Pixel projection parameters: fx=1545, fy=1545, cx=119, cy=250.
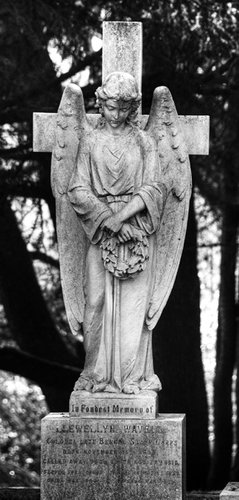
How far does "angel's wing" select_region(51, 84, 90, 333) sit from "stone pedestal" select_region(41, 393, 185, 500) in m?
0.81

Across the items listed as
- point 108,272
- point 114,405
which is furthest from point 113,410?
point 108,272

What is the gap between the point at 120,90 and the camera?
35.7 feet

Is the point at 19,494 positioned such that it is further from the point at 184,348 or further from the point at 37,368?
the point at 37,368

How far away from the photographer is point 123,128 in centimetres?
1107

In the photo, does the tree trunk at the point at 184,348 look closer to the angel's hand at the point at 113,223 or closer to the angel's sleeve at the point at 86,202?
the angel's sleeve at the point at 86,202

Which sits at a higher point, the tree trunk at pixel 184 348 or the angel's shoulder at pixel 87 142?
the angel's shoulder at pixel 87 142

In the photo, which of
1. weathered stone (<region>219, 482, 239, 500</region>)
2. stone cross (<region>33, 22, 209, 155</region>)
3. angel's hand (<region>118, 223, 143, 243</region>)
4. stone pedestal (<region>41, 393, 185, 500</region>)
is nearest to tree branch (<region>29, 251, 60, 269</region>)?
stone cross (<region>33, 22, 209, 155</region>)

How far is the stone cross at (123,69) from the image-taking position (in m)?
11.2

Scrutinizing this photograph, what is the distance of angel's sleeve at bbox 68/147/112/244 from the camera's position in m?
10.8

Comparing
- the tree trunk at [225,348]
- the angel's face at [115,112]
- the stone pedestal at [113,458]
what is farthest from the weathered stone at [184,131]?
the tree trunk at [225,348]

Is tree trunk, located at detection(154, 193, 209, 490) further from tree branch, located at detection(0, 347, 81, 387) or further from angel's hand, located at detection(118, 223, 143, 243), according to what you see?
angel's hand, located at detection(118, 223, 143, 243)

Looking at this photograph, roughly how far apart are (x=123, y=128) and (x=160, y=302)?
4.20 ft

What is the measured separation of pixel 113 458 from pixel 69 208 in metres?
1.82

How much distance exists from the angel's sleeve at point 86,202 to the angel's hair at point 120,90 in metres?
0.43
